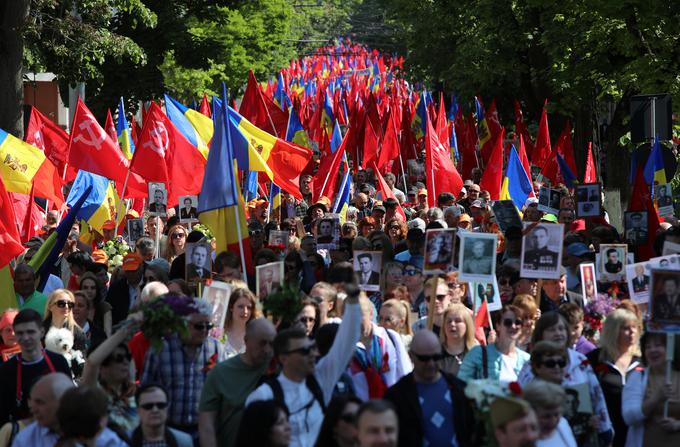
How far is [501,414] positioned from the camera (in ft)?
21.7

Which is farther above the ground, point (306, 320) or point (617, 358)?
point (306, 320)

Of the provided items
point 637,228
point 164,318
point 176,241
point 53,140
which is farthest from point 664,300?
point 53,140

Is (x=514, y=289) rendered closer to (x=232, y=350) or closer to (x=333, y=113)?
(x=232, y=350)

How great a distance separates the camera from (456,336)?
9109mm

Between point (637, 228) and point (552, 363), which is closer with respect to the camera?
point (552, 363)

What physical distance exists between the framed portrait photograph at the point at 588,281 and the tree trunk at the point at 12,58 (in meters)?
14.3

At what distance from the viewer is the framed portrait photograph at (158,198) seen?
16.5 meters

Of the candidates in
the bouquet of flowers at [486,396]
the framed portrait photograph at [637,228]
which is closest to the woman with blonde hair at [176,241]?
the framed portrait photograph at [637,228]

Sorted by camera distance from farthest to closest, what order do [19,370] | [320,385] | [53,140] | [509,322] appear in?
1. [53,140]
2. [509,322]
3. [19,370]
4. [320,385]

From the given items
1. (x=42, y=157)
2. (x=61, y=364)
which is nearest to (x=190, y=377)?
(x=61, y=364)

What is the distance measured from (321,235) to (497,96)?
1036 inches

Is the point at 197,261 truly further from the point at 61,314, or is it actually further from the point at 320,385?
the point at 320,385

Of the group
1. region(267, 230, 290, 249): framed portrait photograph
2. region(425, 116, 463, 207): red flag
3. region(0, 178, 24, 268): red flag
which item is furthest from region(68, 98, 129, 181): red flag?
region(425, 116, 463, 207): red flag

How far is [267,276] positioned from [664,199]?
694cm
